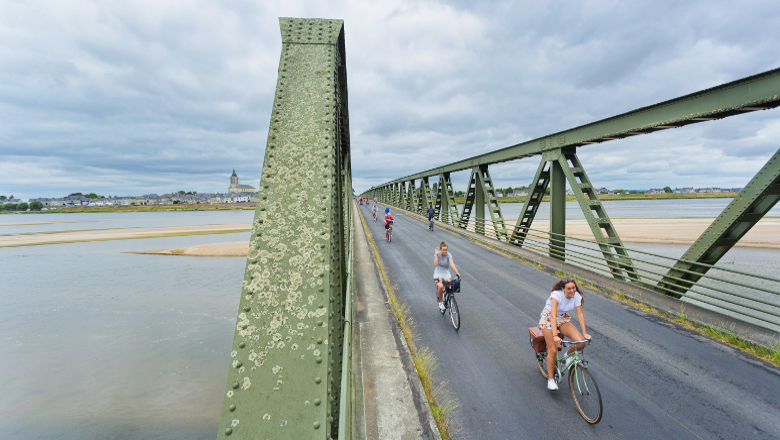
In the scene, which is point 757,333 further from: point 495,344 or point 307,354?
point 307,354

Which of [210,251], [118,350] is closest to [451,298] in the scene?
[118,350]

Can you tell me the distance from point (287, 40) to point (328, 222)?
5.87ft

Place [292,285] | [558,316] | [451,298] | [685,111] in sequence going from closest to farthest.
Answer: [292,285]
[558,316]
[451,298]
[685,111]

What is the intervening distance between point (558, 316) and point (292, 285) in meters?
4.14

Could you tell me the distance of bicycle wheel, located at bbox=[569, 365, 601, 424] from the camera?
13.1 feet

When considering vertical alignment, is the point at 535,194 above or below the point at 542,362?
above

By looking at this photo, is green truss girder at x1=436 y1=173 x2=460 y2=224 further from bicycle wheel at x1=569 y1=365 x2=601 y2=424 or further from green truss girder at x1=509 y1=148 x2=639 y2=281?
bicycle wheel at x1=569 y1=365 x2=601 y2=424

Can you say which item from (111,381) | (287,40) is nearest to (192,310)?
(111,381)

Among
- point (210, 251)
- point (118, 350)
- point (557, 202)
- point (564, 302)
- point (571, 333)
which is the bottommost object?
point (118, 350)

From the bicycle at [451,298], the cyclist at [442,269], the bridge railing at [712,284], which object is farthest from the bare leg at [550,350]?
the cyclist at [442,269]

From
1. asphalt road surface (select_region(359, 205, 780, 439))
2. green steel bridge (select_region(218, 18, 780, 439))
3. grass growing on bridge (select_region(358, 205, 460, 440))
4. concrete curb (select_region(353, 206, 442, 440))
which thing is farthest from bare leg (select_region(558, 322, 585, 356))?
green steel bridge (select_region(218, 18, 780, 439))

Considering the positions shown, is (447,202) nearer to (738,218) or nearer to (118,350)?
(738,218)

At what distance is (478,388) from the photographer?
15.3ft

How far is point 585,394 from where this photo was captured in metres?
4.18
